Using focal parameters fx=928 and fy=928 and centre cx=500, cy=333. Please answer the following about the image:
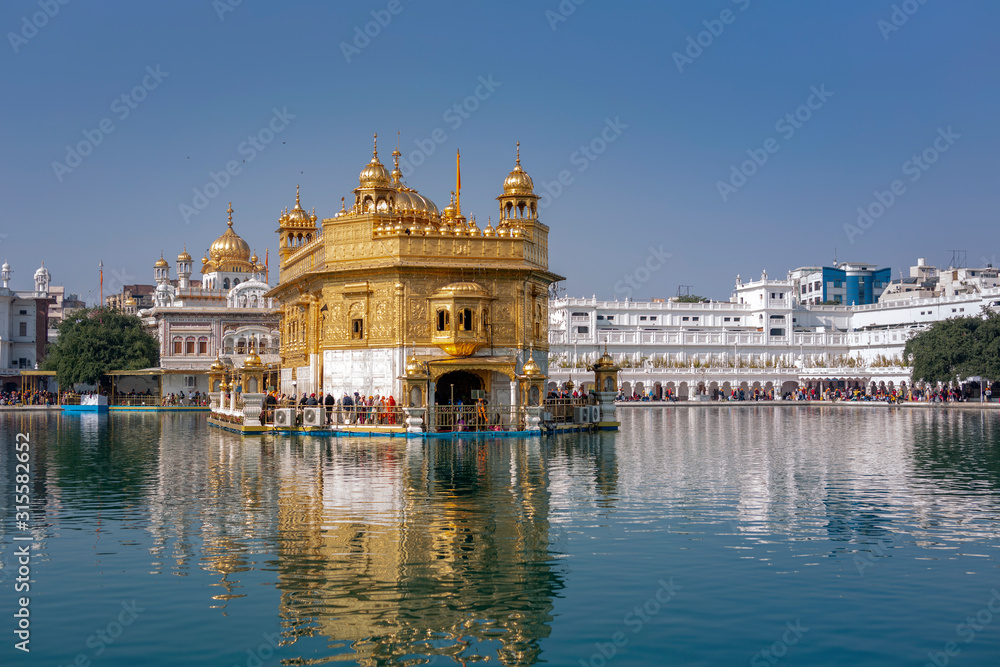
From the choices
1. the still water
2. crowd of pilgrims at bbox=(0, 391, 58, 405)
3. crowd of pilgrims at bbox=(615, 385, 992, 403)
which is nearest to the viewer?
the still water

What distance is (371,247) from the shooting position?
117ft

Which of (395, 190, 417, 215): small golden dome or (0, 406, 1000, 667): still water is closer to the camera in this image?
(0, 406, 1000, 667): still water

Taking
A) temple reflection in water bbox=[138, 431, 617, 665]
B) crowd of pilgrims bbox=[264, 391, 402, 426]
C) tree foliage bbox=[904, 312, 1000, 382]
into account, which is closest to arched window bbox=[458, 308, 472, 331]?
crowd of pilgrims bbox=[264, 391, 402, 426]

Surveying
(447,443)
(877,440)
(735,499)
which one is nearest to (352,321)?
(447,443)

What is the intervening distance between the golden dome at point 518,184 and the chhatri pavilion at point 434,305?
4 centimetres

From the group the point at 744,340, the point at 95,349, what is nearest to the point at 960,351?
the point at 744,340

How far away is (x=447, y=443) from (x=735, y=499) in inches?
543

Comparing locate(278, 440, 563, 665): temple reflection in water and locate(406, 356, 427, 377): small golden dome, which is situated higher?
locate(406, 356, 427, 377): small golden dome

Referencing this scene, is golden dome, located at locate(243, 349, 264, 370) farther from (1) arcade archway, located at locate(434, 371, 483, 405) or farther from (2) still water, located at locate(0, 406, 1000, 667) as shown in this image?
(2) still water, located at locate(0, 406, 1000, 667)

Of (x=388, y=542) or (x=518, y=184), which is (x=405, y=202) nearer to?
(x=518, y=184)

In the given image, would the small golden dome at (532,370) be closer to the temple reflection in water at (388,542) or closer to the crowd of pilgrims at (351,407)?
the crowd of pilgrims at (351,407)

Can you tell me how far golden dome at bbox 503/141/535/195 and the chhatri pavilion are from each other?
0.13 ft

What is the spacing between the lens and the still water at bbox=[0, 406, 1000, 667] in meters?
8.71

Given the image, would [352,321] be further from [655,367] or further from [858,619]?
[655,367]
